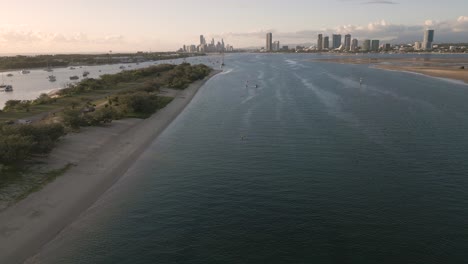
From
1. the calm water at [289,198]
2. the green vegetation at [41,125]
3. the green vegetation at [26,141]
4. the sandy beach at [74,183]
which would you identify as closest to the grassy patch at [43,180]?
the green vegetation at [41,125]

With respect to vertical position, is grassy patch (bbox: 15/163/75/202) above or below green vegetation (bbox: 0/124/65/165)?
below

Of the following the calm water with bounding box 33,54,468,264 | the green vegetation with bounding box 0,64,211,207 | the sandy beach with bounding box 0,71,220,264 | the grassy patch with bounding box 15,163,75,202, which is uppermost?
the green vegetation with bounding box 0,64,211,207

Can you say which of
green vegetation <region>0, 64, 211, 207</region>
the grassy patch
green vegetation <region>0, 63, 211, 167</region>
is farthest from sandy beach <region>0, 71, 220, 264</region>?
green vegetation <region>0, 63, 211, 167</region>

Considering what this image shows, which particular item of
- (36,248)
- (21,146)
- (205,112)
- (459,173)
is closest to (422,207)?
(459,173)

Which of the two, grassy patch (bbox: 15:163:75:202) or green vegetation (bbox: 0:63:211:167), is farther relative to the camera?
green vegetation (bbox: 0:63:211:167)

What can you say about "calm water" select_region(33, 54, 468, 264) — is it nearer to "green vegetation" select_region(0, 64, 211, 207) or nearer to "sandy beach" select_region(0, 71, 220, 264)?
"sandy beach" select_region(0, 71, 220, 264)

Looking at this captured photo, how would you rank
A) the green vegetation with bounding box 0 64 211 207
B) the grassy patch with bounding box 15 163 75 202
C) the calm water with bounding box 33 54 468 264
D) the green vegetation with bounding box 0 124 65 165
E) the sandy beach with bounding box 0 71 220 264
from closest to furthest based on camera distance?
the calm water with bounding box 33 54 468 264 < the sandy beach with bounding box 0 71 220 264 < the grassy patch with bounding box 15 163 75 202 < the green vegetation with bounding box 0 64 211 207 < the green vegetation with bounding box 0 124 65 165

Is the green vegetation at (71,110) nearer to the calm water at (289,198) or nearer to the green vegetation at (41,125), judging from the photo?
the green vegetation at (41,125)
